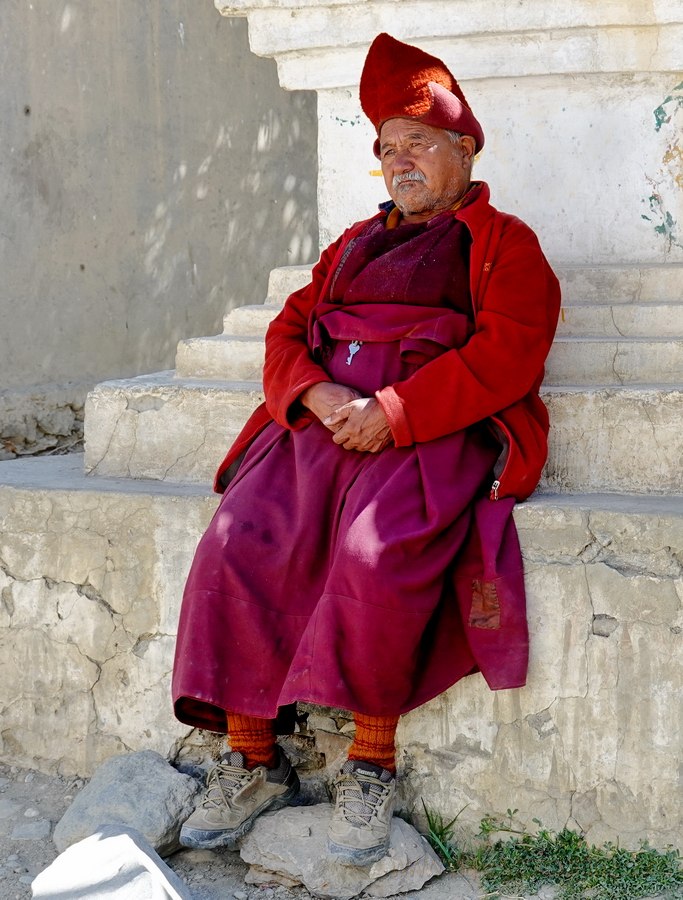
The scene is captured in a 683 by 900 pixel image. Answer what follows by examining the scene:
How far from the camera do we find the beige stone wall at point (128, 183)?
211 inches

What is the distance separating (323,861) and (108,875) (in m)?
0.50

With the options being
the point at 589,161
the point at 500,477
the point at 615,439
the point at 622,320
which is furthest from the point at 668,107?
the point at 500,477

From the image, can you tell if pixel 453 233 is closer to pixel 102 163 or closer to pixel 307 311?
pixel 307 311

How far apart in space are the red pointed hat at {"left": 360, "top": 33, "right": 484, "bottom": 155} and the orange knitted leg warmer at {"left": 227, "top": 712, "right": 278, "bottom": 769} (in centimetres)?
144

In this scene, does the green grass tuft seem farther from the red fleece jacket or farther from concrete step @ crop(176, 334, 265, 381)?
concrete step @ crop(176, 334, 265, 381)

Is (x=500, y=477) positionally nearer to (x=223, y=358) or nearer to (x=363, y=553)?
(x=363, y=553)

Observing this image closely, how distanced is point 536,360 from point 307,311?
644 mm

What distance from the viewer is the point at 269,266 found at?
7.19m

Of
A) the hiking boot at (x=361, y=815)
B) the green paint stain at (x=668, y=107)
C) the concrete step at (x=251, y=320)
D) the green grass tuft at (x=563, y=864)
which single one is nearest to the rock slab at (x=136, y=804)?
the hiking boot at (x=361, y=815)

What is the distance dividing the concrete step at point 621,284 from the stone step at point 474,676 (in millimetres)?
653

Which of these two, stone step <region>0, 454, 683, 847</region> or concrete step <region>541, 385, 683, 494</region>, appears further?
concrete step <region>541, 385, 683, 494</region>

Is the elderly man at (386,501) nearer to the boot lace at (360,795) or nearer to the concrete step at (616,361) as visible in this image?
the boot lace at (360,795)

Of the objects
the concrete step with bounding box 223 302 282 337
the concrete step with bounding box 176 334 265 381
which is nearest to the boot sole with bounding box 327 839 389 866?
the concrete step with bounding box 176 334 265 381

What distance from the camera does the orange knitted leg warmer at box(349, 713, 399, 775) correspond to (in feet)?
8.95
